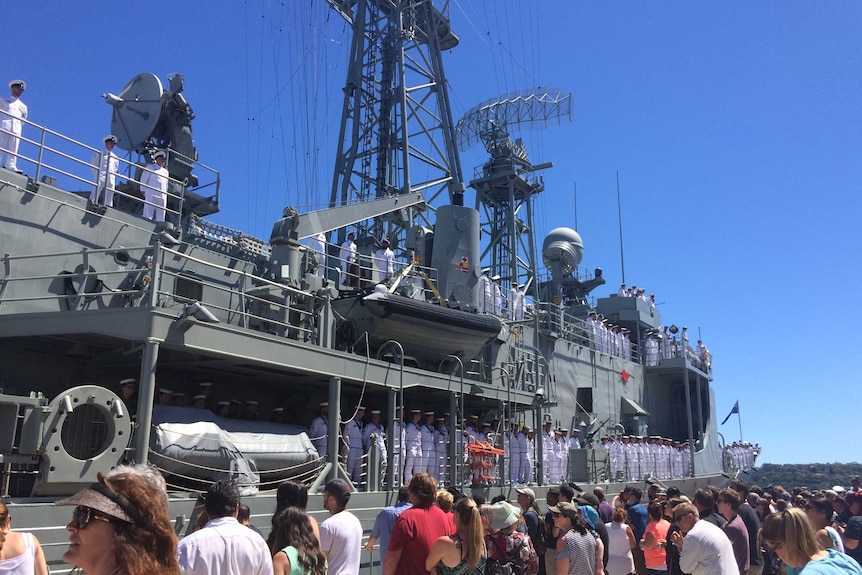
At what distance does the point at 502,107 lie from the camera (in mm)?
32625

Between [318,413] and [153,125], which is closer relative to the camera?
[318,413]

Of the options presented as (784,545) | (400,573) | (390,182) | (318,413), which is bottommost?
(400,573)

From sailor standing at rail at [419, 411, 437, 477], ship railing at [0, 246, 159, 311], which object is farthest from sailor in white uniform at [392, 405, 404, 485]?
ship railing at [0, 246, 159, 311]

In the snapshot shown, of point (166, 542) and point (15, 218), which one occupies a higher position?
point (15, 218)

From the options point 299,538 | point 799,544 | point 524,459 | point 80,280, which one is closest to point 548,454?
point 524,459

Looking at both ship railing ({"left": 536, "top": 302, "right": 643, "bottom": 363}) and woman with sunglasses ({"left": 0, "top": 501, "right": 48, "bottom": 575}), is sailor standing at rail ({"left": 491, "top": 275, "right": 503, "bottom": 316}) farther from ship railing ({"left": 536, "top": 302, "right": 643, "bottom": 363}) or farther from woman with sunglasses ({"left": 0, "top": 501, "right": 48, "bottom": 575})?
woman with sunglasses ({"left": 0, "top": 501, "right": 48, "bottom": 575})

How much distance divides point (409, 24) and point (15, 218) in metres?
20.5

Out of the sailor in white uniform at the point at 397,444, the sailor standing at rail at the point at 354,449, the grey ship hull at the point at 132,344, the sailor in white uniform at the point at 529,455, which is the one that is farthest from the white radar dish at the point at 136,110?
the sailor in white uniform at the point at 529,455

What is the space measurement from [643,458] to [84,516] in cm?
1770

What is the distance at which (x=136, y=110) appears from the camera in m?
12.9

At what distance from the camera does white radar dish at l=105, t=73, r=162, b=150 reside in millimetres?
12742

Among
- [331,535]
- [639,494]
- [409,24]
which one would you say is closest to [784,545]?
[331,535]

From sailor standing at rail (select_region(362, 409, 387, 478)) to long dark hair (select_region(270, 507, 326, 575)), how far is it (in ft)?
20.6

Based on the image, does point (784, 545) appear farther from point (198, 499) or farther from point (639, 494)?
point (198, 499)
